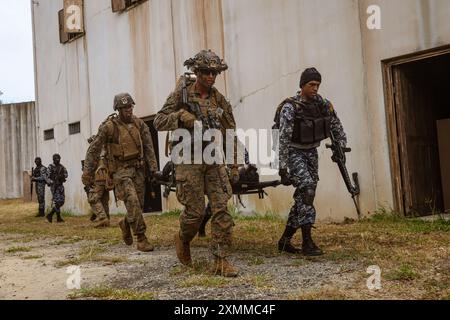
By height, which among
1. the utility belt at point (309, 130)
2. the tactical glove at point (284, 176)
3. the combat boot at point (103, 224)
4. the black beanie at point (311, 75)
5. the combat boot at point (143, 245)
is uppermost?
the black beanie at point (311, 75)

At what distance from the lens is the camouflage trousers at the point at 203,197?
4.92 metres

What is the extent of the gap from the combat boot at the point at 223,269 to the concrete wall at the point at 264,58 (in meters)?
4.11

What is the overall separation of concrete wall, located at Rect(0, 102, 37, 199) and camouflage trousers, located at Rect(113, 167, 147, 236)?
2042 centimetres

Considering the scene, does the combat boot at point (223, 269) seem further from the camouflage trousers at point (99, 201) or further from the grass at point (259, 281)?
the camouflage trousers at point (99, 201)

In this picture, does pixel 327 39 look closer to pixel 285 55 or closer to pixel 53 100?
pixel 285 55

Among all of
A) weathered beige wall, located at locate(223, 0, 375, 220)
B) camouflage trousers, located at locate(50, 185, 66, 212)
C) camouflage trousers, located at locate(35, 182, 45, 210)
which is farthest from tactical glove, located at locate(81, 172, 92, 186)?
camouflage trousers, located at locate(35, 182, 45, 210)

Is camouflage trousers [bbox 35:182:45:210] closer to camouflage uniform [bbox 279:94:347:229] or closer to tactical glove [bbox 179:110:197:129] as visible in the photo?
camouflage uniform [bbox 279:94:347:229]

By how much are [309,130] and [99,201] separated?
6315 mm

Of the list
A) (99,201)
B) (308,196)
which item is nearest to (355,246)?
(308,196)

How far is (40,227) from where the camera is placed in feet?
38.0

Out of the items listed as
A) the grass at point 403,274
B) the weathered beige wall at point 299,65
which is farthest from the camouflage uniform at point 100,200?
the grass at point 403,274

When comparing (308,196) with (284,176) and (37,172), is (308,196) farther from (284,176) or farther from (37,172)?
(37,172)

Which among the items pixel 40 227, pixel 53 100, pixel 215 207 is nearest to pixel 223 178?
pixel 215 207

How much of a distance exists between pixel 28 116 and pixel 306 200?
23034 millimetres
